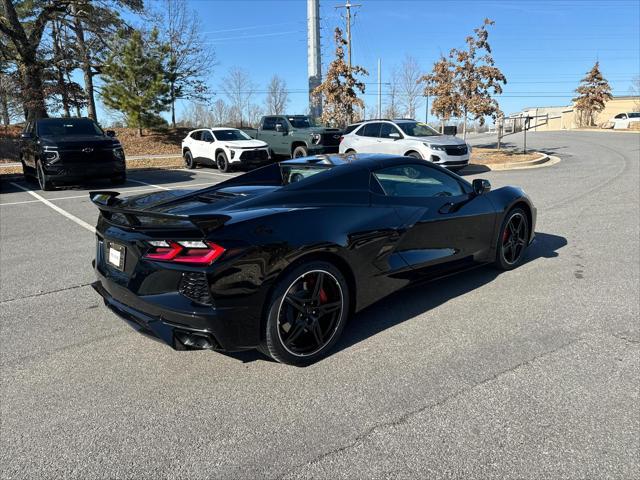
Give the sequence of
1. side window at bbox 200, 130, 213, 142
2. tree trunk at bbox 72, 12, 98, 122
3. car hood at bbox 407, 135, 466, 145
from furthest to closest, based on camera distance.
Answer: tree trunk at bbox 72, 12, 98, 122
side window at bbox 200, 130, 213, 142
car hood at bbox 407, 135, 466, 145

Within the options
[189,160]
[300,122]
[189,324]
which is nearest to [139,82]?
[189,160]

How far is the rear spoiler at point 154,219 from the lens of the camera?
2822 millimetres

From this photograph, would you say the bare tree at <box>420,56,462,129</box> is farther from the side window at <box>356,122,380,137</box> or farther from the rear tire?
the rear tire

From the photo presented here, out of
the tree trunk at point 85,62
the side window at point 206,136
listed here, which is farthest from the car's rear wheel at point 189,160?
the tree trunk at point 85,62

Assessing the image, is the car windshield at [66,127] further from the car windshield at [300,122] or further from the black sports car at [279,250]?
the black sports car at [279,250]

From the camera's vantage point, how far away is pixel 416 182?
14.8 feet

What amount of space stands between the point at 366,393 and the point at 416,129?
1351 cm

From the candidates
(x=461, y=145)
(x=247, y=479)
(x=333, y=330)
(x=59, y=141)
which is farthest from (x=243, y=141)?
(x=247, y=479)

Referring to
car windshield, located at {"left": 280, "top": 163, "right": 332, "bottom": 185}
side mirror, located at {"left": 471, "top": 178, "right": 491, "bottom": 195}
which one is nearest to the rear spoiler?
car windshield, located at {"left": 280, "top": 163, "right": 332, "bottom": 185}

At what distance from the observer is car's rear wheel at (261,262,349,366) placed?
10.1ft

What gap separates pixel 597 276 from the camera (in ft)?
16.5

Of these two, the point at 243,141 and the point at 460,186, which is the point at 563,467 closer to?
the point at 460,186

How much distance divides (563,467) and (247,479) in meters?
1.53

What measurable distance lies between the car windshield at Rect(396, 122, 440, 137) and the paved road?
35.2 ft
